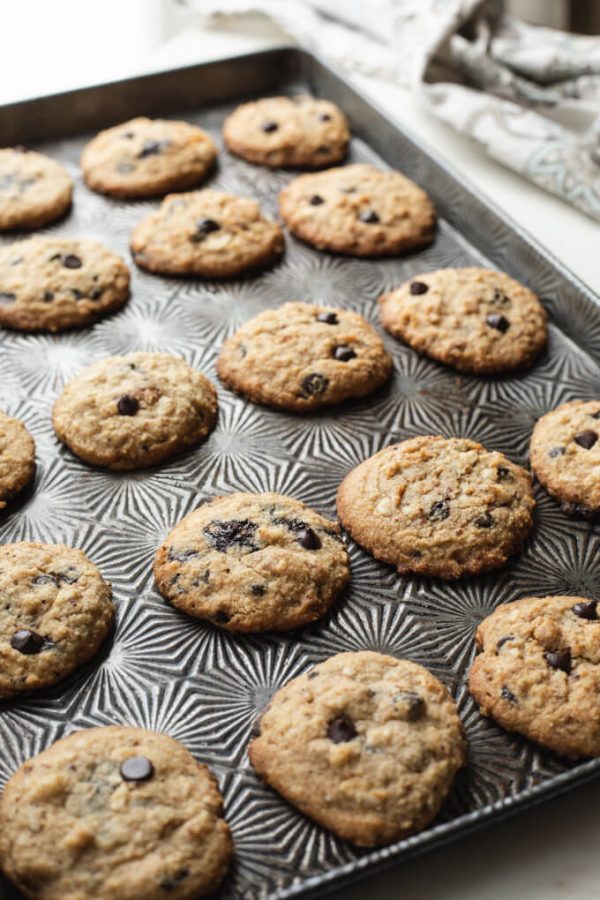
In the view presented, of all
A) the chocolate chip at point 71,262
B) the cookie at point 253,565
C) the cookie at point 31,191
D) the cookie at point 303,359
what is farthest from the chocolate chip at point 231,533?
the cookie at point 31,191

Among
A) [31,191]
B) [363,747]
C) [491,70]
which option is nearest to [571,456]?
[363,747]

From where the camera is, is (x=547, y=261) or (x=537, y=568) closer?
(x=537, y=568)

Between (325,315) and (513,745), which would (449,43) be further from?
(513,745)

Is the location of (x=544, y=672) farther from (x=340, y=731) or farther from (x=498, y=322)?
(x=498, y=322)

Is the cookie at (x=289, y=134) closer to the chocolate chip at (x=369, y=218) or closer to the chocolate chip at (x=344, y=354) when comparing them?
the chocolate chip at (x=369, y=218)

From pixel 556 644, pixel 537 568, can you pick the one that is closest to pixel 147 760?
pixel 556 644

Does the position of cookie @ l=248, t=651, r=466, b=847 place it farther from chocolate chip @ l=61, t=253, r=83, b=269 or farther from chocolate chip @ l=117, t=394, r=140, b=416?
chocolate chip @ l=61, t=253, r=83, b=269

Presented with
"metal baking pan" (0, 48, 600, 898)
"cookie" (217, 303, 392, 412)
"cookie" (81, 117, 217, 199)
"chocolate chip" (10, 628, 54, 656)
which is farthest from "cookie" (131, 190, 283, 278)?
"chocolate chip" (10, 628, 54, 656)
